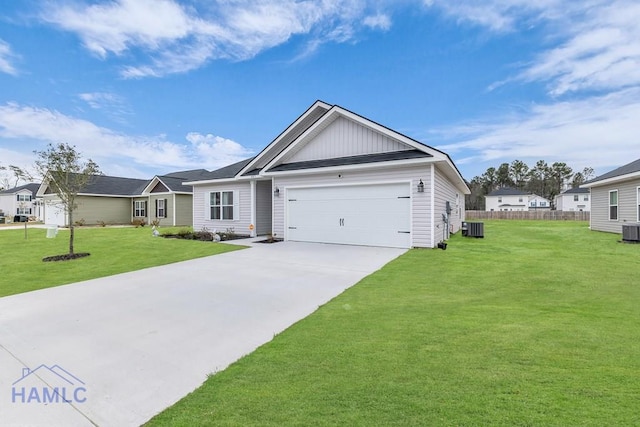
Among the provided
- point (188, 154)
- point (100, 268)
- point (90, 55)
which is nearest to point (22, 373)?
point (100, 268)

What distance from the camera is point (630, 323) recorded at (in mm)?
3861

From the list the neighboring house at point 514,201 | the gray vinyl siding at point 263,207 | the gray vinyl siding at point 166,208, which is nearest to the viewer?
the gray vinyl siding at point 263,207

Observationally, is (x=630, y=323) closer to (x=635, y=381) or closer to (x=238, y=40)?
(x=635, y=381)

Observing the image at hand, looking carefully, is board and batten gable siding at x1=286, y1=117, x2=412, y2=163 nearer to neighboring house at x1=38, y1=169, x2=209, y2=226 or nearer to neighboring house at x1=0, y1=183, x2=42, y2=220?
neighboring house at x1=38, y1=169, x2=209, y2=226

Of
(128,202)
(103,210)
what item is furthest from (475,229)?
(103,210)

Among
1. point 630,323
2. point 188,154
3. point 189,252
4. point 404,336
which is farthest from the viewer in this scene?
point 188,154

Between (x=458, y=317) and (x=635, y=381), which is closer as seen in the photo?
(x=635, y=381)

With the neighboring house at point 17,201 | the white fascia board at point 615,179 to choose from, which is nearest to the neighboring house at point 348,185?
the white fascia board at point 615,179

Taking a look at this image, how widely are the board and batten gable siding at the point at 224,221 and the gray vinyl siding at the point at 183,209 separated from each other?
6.64 meters

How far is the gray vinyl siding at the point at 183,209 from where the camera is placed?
79.6ft

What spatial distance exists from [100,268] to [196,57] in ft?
37.5

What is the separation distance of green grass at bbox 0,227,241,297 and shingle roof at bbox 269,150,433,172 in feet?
14.2

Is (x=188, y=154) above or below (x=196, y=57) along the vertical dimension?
below

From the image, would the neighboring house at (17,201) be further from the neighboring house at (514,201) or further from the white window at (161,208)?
the neighboring house at (514,201)
